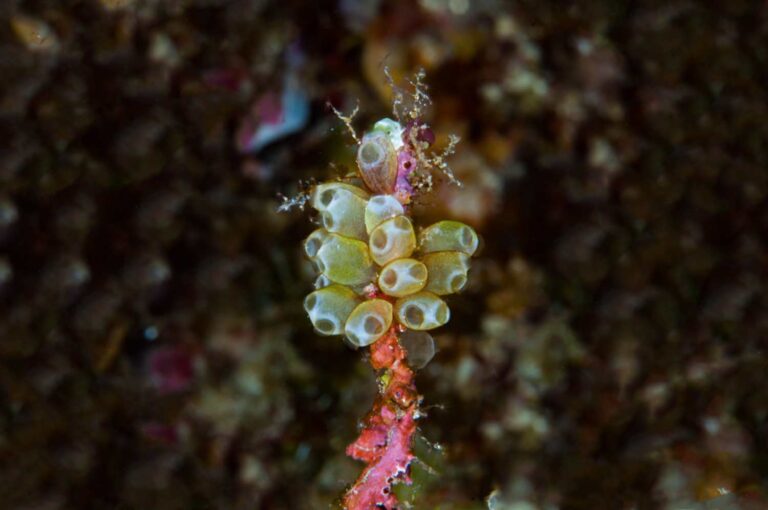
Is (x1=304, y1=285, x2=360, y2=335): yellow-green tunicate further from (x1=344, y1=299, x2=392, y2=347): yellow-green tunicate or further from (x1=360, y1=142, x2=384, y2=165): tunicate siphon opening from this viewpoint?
(x1=360, y1=142, x2=384, y2=165): tunicate siphon opening

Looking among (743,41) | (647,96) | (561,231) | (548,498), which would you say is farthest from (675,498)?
(743,41)

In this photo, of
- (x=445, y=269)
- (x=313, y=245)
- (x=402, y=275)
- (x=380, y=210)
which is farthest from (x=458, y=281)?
(x=313, y=245)

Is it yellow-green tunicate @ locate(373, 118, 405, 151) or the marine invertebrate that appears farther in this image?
yellow-green tunicate @ locate(373, 118, 405, 151)

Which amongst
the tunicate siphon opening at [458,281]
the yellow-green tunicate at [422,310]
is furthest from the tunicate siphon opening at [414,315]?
the tunicate siphon opening at [458,281]

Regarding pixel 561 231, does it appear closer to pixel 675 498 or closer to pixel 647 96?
pixel 647 96

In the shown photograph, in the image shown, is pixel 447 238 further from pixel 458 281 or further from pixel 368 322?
pixel 368 322

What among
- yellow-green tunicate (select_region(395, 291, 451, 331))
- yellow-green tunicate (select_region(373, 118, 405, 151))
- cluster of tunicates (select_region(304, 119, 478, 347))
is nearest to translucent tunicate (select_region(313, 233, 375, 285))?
cluster of tunicates (select_region(304, 119, 478, 347))

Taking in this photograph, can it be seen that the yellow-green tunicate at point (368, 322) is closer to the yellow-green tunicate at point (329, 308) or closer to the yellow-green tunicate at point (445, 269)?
the yellow-green tunicate at point (329, 308)
